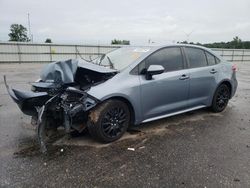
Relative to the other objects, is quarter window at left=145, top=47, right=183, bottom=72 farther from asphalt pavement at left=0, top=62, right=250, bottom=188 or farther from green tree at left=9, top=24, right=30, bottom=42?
green tree at left=9, top=24, right=30, bottom=42

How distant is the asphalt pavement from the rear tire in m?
0.76

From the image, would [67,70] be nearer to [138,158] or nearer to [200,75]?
[138,158]

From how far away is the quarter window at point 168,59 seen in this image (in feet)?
14.9

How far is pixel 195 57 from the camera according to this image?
5332 mm

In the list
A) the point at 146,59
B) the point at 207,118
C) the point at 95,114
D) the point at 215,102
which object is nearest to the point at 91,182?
the point at 95,114

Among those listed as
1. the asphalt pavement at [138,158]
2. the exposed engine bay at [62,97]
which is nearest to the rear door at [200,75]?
the asphalt pavement at [138,158]

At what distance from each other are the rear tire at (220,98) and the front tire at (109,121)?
2.55m

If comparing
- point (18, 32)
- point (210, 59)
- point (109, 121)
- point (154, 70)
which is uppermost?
point (18, 32)

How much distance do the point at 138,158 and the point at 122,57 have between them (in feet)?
6.71

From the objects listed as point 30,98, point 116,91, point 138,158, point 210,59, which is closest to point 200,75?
point 210,59

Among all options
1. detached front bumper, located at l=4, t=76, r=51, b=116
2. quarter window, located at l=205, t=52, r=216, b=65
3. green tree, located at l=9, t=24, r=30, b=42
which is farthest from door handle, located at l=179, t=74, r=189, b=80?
green tree, located at l=9, t=24, r=30, b=42

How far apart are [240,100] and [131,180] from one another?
5635 millimetres

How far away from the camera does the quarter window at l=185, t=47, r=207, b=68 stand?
5.18 m

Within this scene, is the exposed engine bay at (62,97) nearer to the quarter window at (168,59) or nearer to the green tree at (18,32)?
the quarter window at (168,59)
